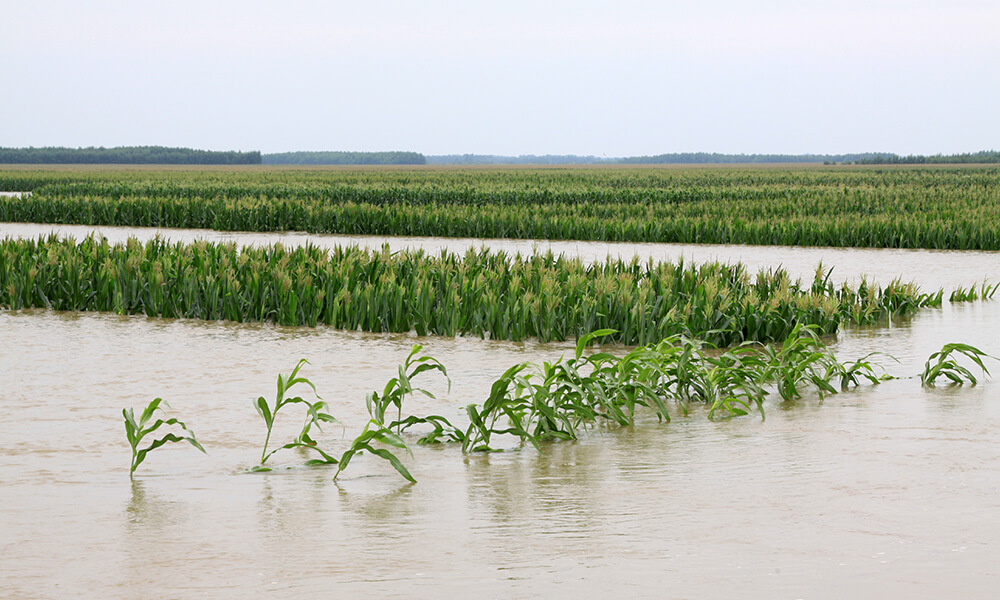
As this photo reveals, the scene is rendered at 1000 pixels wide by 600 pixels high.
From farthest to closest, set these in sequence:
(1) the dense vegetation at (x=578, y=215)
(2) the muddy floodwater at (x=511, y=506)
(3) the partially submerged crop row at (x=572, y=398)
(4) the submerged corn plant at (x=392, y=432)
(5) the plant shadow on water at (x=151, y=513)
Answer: (1) the dense vegetation at (x=578, y=215), (3) the partially submerged crop row at (x=572, y=398), (4) the submerged corn plant at (x=392, y=432), (5) the plant shadow on water at (x=151, y=513), (2) the muddy floodwater at (x=511, y=506)

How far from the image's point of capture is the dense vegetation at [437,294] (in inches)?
405

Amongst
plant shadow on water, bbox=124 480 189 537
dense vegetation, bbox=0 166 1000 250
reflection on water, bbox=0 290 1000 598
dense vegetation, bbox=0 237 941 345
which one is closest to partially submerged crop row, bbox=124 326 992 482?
reflection on water, bbox=0 290 1000 598

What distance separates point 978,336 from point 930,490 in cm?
645

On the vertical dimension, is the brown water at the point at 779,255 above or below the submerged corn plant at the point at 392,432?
above

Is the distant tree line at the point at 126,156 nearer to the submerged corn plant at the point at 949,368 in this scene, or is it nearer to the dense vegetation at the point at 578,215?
the dense vegetation at the point at 578,215

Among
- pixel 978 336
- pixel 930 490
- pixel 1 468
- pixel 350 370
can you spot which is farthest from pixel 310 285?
pixel 930 490

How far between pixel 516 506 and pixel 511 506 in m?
0.02

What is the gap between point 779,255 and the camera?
20.0 meters

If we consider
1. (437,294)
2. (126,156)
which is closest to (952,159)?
(126,156)

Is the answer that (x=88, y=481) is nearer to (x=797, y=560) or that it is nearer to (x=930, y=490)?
(x=797, y=560)

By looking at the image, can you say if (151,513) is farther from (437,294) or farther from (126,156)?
(126,156)

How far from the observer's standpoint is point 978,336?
1039 centimetres

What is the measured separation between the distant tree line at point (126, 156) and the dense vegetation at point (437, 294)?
563 feet

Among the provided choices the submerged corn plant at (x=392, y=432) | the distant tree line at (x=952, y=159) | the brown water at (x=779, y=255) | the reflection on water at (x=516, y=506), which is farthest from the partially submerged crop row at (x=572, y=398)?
the distant tree line at (x=952, y=159)
